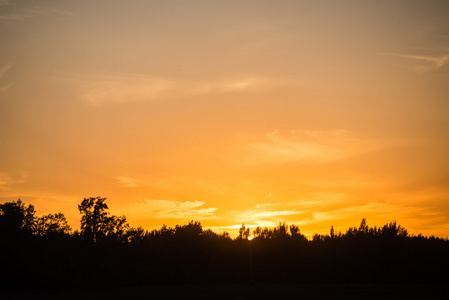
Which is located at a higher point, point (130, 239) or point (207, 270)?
point (130, 239)

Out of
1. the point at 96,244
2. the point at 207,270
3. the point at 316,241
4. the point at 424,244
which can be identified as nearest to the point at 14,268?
the point at 96,244

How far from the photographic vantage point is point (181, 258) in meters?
88.1

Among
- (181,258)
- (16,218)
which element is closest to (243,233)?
(181,258)

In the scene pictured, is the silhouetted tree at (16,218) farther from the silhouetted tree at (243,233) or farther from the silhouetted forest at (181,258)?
the silhouetted tree at (243,233)

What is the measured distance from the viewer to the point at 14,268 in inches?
3287

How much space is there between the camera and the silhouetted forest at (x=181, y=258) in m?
84.8

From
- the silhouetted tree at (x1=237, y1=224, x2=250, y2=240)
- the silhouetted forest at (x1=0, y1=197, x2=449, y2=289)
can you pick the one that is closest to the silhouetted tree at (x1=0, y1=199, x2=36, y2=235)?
the silhouetted forest at (x1=0, y1=197, x2=449, y2=289)

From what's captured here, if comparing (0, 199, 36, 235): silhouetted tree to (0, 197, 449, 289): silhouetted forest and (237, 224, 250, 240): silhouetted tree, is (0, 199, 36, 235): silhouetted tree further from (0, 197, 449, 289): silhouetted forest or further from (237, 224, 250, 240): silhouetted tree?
(237, 224, 250, 240): silhouetted tree

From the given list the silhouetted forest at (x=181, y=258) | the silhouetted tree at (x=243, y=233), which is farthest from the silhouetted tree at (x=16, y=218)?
the silhouetted tree at (x=243, y=233)

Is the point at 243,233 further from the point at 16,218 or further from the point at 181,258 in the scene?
the point at 16,218

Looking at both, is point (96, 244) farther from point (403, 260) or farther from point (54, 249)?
point (403, 260)

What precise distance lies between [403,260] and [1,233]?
8110 centimetres

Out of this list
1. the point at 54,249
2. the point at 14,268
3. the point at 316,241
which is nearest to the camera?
the point at 14,268

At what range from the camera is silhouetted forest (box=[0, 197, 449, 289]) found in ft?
278
